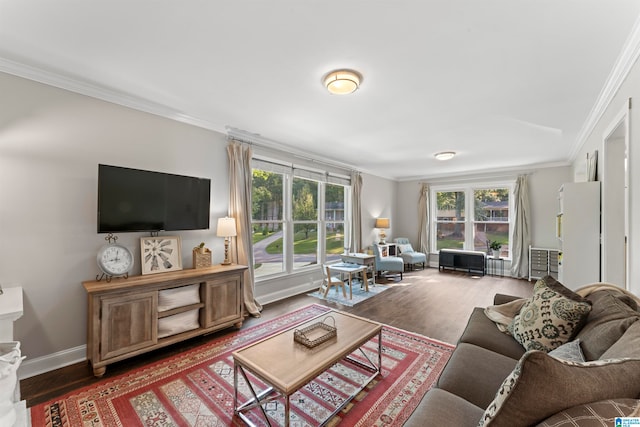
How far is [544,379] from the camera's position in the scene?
2.65 ft

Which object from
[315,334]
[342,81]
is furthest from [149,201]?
[342,81]

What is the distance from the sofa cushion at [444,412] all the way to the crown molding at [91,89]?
11.5 feet

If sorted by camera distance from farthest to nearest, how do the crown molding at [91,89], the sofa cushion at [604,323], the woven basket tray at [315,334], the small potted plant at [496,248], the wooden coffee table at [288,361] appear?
the small potted plant at [496,248] → the crown molding at [91,89] → the woven basket tray at [315,334] → the wooden coffee table at [288,361] → the sofa cushion at [604,323]

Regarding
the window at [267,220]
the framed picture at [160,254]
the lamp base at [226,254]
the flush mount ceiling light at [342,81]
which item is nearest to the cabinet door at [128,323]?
the framed picture at [160,254]

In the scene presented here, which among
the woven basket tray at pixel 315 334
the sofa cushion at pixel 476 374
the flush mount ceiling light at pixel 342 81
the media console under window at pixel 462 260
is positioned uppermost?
the flush mount ceiling light at pixel 342 81

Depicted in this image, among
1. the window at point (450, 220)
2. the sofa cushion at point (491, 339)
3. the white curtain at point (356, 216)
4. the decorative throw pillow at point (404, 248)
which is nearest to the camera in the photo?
the sofa cushion at point (491, 339)

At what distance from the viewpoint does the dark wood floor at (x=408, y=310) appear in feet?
7.36

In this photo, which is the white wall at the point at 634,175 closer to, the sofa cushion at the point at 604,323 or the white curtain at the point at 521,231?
the sofa cushion at the point at 604,323

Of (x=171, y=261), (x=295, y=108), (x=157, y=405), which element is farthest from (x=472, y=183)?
(x=157, y=405)

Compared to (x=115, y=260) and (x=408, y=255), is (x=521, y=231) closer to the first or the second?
(x=408, y=255)

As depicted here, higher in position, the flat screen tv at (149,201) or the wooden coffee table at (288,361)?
the flat screen tv at (149,201)

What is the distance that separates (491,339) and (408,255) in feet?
16.4

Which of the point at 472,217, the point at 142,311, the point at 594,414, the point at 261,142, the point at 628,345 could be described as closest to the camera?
the point at 594,414

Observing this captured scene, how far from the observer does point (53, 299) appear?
2.43m
